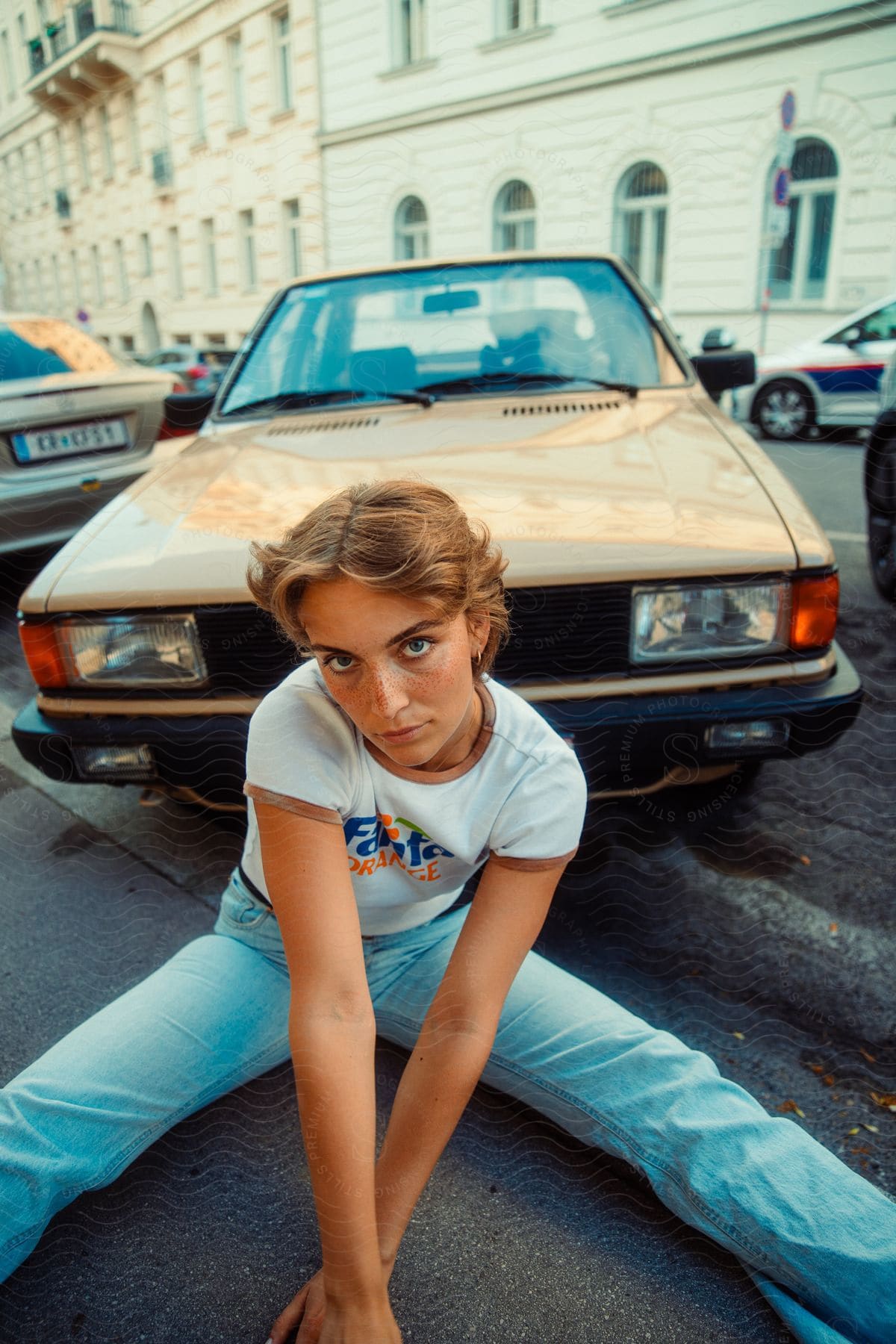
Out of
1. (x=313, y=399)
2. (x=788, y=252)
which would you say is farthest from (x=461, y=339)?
(x=788, y=252)

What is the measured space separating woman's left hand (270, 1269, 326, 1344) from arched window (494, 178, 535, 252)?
3691 mm

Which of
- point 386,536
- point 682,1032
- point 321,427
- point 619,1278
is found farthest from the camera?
point 321,427

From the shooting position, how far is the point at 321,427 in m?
2.48

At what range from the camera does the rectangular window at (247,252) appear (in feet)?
8.95

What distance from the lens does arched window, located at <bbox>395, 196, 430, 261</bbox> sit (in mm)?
3297

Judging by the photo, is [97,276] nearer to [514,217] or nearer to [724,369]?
[514,217]

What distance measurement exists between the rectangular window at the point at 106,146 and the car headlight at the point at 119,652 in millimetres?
1508

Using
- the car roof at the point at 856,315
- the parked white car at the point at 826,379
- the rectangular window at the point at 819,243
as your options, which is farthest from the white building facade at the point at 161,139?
the car roof at the point at 856,315

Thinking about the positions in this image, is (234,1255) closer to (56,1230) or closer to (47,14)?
(56,1230)

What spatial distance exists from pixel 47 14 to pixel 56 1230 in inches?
105

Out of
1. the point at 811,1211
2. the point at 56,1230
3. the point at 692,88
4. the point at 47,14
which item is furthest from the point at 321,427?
the point at 692,88

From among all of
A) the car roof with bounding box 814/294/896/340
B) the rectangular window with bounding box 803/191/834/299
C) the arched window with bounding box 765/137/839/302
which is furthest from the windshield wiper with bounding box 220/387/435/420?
the car roof with bounding box 814/294/896/340

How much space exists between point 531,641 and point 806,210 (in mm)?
4942

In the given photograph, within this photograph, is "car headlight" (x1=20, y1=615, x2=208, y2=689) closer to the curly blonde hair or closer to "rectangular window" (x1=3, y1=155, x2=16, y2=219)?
the curly blonde hair
